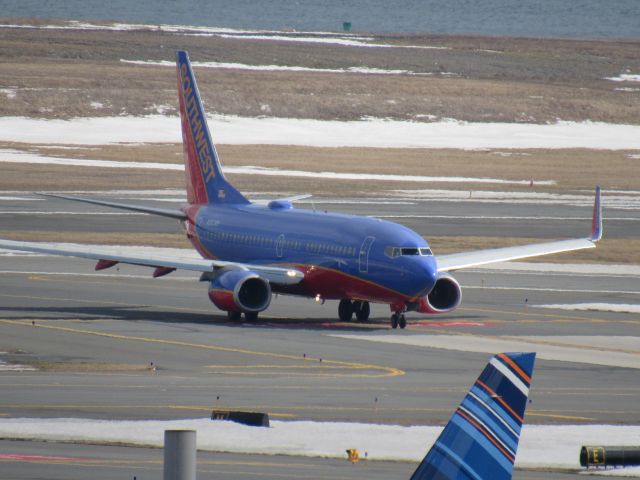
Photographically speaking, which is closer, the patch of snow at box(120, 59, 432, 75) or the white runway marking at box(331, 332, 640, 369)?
the white runway marking at box(331, 332, 640, 369)

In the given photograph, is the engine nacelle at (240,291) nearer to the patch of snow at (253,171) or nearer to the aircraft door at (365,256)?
the aircraft door at (365,256)

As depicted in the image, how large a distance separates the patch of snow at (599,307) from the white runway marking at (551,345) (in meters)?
6.66

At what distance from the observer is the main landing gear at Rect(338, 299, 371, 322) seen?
49.6 meters

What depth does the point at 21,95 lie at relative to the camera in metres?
142

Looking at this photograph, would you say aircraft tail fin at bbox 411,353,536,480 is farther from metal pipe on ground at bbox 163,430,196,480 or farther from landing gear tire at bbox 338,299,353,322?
landing gear tire at bbox 338,299,353,322

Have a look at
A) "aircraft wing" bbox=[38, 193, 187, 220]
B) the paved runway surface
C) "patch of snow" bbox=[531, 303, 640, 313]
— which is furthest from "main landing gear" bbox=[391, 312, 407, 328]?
"aircraft wing" bbox=[38, 193, 187, 220]

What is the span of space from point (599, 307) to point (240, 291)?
13326mm

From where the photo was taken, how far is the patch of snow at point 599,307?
53.0m

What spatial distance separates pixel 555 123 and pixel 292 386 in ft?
399

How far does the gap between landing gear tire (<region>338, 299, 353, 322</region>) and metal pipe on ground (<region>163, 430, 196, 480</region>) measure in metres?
35.7

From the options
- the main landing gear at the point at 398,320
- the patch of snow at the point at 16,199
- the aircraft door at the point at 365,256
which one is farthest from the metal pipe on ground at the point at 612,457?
the patch of snow at the point at 16,199

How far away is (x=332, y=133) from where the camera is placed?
470ft

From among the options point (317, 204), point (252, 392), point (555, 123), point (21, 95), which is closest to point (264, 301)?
point (252, 392)

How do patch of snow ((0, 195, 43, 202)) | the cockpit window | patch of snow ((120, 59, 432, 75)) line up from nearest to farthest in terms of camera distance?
1. the cockpit window
2. patch of snow ((0, 195, 43, 202))
3. patch of snow ((120, 59, 432, 75))
